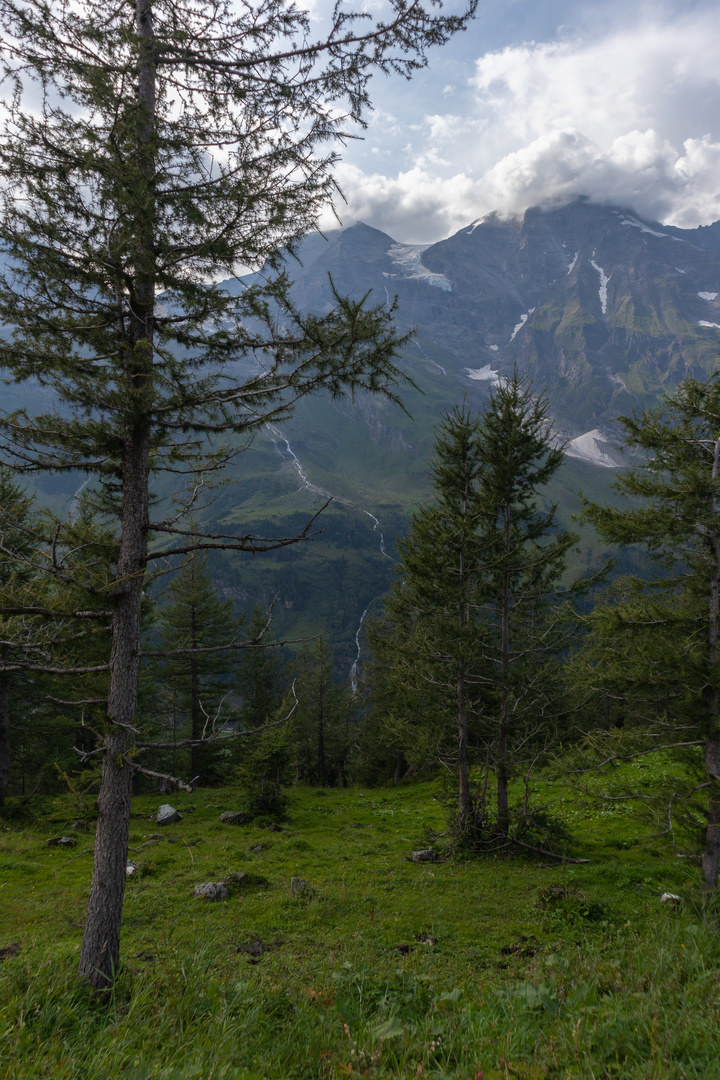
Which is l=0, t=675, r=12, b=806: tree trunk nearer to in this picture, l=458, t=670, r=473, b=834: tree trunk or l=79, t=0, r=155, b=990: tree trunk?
l=458, t=670, r=473, b=834: tree trunk

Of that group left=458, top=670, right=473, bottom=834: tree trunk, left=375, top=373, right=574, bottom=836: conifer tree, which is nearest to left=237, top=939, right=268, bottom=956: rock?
left=375, top=373, right=574, bottom=836: conifer tree

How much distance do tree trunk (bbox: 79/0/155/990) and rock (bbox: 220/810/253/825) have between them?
59.9 feet

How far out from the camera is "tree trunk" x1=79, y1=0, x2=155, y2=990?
19.2 feet

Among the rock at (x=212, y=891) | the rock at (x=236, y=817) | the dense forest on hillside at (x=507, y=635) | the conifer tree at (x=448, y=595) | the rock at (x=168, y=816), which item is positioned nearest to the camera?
the dense forest on hillside at (x=507, y=635)

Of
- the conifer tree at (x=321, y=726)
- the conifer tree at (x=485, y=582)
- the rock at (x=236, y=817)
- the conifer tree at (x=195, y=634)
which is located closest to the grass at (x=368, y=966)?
the rock at (x=236, y=817)

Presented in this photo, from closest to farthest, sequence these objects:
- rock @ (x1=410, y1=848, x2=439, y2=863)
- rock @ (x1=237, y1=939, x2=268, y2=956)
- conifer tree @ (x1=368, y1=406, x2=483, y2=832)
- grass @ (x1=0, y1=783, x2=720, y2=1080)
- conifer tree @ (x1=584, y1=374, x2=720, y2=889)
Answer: grass @ (x1=0, y1=783, x2=720, y2=1080), rock @ (x1=237, y1=939, x2=268, y2=956), conifer tree @ (x1=584, y1=374, x2=720, y2=889), rock @ (x1=410, y1=848, x2=439, y2=863), conifer tree @ (x1=368, y1=406, x2=483, y2=832)

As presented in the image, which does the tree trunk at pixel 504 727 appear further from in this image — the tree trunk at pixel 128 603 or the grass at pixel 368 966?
the tree trunk at pixel 128 603

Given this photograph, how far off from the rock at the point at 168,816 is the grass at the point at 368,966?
3.26 meters

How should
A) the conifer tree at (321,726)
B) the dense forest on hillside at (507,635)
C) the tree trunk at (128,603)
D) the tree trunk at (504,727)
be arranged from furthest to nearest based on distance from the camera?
the conifer tree at (321,726), the tree trunk at (504,727), the dense forest on hillside at (507,635), the tree trunk at (128,603)

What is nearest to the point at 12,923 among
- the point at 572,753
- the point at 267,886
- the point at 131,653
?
the point at 267,886

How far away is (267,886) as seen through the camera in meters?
13.8

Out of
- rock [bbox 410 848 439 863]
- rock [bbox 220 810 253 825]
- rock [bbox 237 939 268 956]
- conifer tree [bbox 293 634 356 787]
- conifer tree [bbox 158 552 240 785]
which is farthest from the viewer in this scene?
conifer tree [bbox 293 634 356 787]

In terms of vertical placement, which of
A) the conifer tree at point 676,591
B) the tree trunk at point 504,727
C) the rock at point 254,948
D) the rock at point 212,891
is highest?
the conifer tree at point 676,591

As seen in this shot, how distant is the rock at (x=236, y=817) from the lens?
872 inches
